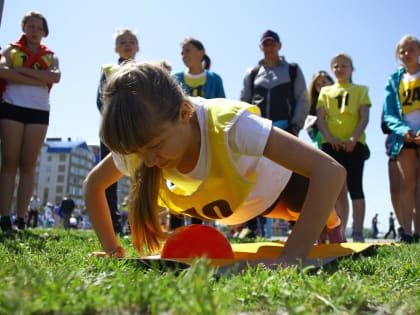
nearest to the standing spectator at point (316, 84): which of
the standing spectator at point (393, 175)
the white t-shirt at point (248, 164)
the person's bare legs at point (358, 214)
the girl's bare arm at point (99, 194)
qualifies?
the standing spectator at point (393, 175)

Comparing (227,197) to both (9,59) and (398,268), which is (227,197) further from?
(9,59)

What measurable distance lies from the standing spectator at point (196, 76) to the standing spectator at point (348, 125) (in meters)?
1.60

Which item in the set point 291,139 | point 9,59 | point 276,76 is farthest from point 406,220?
point 9,59

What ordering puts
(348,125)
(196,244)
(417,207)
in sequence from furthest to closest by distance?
1. (348,125)
2. (417,207)
3. (196,244)

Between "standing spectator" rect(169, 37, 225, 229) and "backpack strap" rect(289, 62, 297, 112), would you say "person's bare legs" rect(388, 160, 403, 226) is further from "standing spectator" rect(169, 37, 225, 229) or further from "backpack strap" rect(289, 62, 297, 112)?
"standing spectator" rect(169, 37, 225, 229)

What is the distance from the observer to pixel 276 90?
614 centimetres

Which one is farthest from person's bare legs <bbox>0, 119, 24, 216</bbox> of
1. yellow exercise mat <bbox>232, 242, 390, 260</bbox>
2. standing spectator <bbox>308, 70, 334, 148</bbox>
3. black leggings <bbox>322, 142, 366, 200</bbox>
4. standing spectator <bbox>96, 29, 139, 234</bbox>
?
standing spectator <bbox>308, 70, 334, 148</bbox>

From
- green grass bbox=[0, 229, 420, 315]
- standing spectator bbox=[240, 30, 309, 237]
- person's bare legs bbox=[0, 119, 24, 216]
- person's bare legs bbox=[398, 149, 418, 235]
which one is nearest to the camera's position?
green grass bbox=[0, 229, 420, 315]

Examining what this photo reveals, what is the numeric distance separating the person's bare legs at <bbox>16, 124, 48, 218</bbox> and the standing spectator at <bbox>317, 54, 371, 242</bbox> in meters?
3.77

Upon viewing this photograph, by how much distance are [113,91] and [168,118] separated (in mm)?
318

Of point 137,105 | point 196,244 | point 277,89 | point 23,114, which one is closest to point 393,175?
point 277,89

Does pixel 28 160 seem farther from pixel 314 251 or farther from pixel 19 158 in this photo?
pixel 314 251

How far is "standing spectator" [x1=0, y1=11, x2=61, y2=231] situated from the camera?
16.7 feet

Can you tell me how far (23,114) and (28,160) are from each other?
1.75ft
